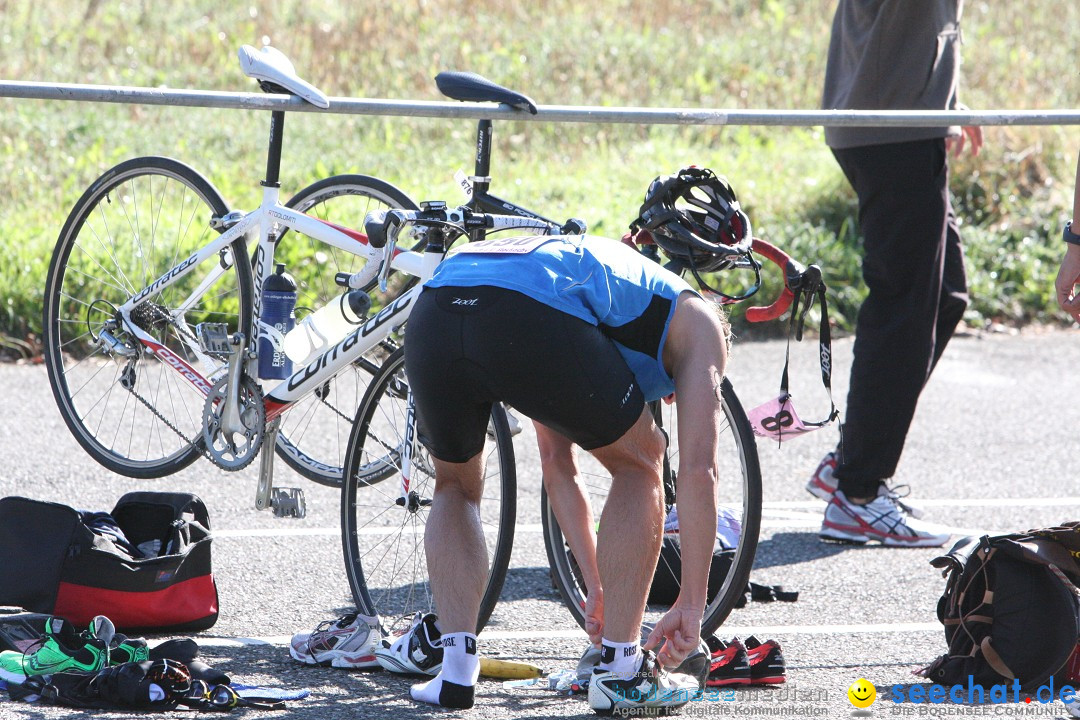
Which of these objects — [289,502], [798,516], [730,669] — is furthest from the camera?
[798,516]

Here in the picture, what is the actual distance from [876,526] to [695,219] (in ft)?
6.14

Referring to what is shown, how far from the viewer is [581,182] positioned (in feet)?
34.7

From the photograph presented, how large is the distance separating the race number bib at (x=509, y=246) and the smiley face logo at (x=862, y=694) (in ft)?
4.91

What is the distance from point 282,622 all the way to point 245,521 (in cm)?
111

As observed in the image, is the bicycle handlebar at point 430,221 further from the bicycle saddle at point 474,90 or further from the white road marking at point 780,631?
the white road marking at point 780,631

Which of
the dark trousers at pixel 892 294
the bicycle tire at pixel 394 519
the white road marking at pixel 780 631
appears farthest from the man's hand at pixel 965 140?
the bicycle tire at pixel 394 519

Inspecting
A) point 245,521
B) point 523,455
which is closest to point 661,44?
point 523,455

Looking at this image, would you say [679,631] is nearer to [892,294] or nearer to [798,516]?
[892,294]

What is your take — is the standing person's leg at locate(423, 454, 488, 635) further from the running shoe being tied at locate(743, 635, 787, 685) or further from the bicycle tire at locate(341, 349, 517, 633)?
the running shoe being tied at locate(743, 635, 787, 685)

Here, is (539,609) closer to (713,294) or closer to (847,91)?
(713,294)

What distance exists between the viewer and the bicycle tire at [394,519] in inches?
160

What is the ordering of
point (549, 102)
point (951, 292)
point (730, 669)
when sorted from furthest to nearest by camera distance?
point (549, 102), point (951, 292), point (730, 669)

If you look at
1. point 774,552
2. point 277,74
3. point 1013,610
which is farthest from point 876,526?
point 277,74

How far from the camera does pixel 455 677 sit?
3.73m
